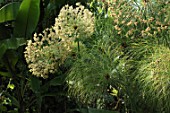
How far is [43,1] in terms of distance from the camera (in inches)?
172

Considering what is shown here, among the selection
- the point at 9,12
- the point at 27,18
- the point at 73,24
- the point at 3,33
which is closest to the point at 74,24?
the point at 73,24

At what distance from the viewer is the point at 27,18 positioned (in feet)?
12.3

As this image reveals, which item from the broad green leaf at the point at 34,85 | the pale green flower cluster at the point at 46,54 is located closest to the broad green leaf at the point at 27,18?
the broad green leaf at the point at 34,85

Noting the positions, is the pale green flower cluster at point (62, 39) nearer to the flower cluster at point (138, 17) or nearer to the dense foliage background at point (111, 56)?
the dense foliage background at point (111, 56)

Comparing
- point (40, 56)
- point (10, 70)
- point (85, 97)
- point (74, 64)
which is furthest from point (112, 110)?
point (10, 70)

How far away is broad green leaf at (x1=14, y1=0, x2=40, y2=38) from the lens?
12.1ft

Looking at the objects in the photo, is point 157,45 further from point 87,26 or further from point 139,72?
point 87,26

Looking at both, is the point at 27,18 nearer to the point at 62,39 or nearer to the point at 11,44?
the point at 11,44

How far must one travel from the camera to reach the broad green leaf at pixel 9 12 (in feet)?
12.2

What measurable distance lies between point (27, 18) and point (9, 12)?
0.20 metres

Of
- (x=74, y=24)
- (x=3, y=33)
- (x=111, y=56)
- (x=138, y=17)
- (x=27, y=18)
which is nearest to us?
(x=74, y=24)

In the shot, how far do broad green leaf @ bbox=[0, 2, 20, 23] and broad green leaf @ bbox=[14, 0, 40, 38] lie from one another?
0.25 feet

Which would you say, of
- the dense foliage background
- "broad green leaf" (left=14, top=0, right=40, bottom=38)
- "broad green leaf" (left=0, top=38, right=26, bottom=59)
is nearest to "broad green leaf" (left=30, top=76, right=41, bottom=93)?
the dense foliage background

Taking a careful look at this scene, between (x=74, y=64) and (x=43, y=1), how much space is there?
1.50 meters
